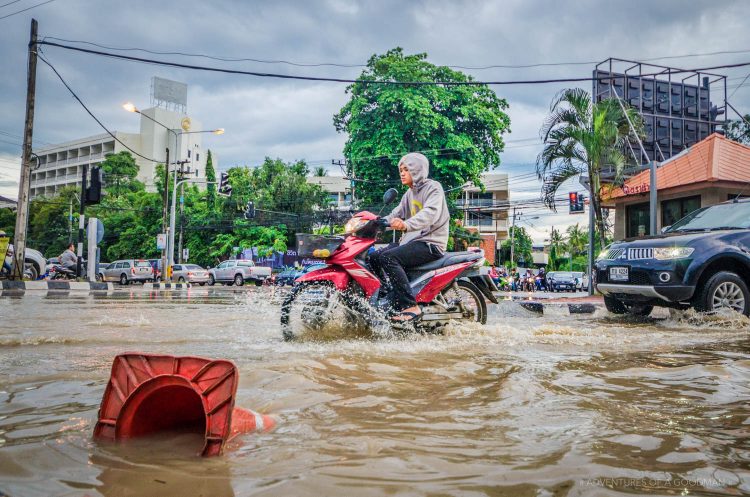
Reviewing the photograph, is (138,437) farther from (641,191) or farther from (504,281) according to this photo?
(504,281)

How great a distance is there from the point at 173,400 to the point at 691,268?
21.3 feet

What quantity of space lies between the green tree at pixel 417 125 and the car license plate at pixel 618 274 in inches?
771


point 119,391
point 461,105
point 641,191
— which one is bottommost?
point 119,391

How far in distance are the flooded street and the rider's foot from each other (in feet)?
1.23

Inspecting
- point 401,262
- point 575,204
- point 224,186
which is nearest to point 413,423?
point 401,262

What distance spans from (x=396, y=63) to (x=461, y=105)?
13.4ft

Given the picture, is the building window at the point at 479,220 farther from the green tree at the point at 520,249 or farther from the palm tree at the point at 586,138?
the palm tree at the point at 586,138

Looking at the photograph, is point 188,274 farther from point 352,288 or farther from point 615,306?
point 352,288

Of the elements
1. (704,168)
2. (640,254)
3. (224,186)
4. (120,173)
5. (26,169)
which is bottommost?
(640,254)

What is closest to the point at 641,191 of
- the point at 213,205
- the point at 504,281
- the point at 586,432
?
the point at 504,281

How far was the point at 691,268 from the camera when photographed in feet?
21.7

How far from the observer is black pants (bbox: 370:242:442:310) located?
16.2 feet

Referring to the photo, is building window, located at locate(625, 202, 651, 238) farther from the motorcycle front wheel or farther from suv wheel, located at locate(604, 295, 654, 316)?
the motorcycle front wheel

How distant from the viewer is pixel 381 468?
1725mm
